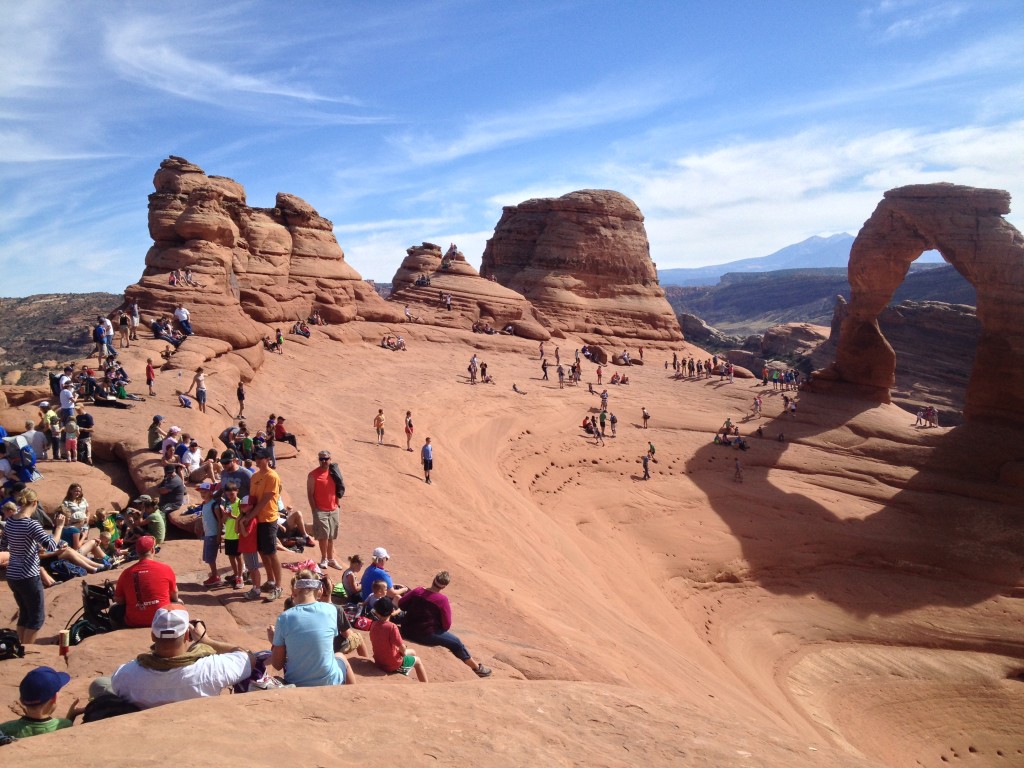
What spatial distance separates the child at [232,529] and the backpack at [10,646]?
2187mm

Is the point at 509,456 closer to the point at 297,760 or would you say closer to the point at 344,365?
the point at 344,365

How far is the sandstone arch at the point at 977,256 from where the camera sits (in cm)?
2312

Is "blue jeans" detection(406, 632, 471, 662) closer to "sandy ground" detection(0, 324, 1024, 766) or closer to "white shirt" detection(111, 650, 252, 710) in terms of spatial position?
"sandy ground" detection(0, 324, 1024, 766)

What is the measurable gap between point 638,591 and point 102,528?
12.0 m

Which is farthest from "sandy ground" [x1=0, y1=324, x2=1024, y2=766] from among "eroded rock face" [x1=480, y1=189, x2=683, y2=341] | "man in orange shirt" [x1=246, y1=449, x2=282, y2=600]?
"eroded rock face" [x1=480, y1=189, x2=683, y2=341]

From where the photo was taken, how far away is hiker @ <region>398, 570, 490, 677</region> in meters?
7.30

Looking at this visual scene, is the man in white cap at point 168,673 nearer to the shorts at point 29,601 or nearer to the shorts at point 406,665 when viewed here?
the shorts at point 406,665

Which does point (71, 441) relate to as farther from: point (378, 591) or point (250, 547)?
point (378, 591)

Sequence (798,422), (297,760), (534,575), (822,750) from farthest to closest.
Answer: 1. (798,422)
2. (534,575)
3. (822,750)
4. (297,760)

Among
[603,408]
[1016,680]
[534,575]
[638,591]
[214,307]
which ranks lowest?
[1016,680]

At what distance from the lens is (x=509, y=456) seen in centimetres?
2380

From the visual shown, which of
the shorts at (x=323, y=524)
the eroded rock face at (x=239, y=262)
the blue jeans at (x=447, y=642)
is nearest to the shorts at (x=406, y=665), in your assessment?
the blue jeans at (x=447, y=642)

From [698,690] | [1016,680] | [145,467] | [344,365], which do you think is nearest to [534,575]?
[698,690]

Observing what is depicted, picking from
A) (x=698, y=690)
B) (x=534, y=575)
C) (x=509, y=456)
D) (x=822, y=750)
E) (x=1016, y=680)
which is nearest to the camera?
(x=822, y=750)
